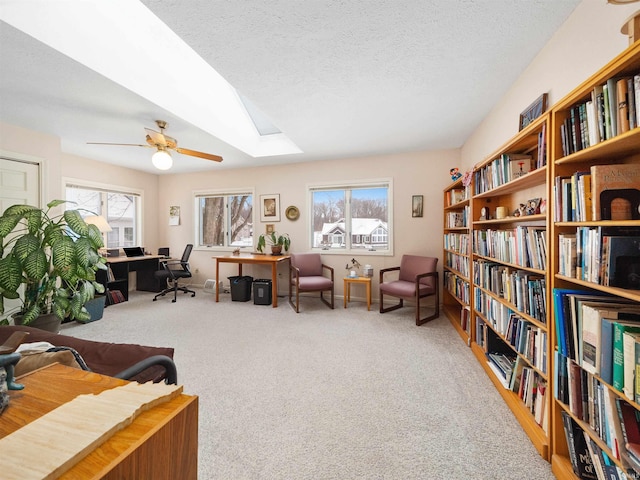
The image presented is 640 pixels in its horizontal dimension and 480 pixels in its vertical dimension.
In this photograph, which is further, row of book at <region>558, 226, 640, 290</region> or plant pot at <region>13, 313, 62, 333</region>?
plant pot at <region>13, 313, 62, 333</region>

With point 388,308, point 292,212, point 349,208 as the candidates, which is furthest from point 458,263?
point 292,212

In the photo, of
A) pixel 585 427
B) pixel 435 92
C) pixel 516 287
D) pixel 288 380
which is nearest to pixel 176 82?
pixel 435 92

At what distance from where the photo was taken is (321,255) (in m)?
4.58

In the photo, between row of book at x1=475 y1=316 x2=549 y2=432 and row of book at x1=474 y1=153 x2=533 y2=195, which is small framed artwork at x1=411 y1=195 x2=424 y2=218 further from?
row of book at x1=475 y1=316 x2=549 y2=432

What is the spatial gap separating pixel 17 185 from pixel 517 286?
5.16 meters

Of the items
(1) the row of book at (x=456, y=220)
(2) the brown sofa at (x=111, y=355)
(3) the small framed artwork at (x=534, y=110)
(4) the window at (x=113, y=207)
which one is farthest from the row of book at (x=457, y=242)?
(4) the window at (x=113, y=207)

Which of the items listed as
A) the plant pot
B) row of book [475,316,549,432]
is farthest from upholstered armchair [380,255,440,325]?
the plant pot

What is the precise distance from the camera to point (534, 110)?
183 cm

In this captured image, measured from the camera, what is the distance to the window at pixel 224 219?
16.9 feet

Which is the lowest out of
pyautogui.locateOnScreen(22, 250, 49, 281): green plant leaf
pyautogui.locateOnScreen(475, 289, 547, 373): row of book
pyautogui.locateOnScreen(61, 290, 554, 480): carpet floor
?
pyautogui.locateOnScreen(61, 290, 554, 480): carpet floor

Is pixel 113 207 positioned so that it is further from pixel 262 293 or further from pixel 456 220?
pixel 456 220

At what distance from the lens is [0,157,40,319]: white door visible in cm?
291

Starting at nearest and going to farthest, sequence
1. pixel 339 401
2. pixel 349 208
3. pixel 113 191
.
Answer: pixel 339 401 < pixel 349 208 < pixel 113 191

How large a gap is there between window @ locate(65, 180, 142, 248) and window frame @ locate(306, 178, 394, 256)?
354cm
